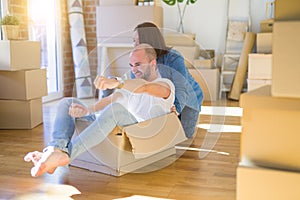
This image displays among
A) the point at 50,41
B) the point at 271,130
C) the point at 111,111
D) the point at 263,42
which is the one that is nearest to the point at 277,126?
the point at 271,130

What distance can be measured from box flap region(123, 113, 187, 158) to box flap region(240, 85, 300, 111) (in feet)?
3.58

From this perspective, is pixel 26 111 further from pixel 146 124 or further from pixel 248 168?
pixel 248 168

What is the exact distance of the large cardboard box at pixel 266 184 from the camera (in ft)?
2.42

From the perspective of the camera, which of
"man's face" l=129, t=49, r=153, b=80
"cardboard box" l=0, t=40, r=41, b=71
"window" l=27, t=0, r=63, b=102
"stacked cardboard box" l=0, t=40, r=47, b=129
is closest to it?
"man's face" l=129, t=49, r=153, b=80

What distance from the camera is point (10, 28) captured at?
9.28 feet

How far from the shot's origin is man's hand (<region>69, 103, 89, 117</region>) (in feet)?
6.13

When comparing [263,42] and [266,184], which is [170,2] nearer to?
[263,42]

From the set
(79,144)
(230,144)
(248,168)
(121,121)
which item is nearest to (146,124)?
(121,121)

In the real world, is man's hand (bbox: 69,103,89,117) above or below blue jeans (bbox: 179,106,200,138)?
above

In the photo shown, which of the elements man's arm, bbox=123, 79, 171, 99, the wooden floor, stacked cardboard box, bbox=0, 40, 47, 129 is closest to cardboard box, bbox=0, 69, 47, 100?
stacked cardboard box, bbox=0, 40, 47, 129

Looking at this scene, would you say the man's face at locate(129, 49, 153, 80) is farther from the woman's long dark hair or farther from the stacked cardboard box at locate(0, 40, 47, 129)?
the stacked cardboard box at locate(0, 40, 47, 129)

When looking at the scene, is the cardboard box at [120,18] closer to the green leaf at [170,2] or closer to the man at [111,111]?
the green leaf at [170,2]

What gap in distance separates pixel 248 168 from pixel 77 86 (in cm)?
157

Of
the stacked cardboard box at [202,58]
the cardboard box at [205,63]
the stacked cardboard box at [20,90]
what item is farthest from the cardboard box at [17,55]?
the cardboard box at [205,63]
